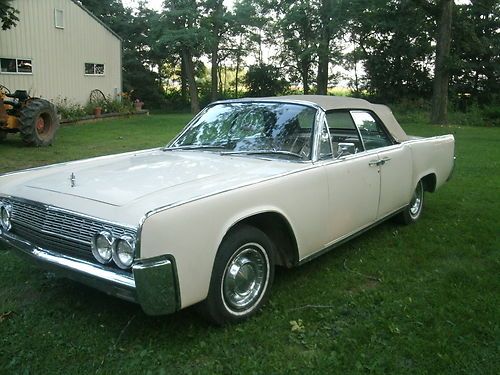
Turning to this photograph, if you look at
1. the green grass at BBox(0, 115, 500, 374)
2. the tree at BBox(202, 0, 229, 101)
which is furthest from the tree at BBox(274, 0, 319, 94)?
the green grass at BBox(0, 115, 500, 374)

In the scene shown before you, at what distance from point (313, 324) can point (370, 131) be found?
235cm

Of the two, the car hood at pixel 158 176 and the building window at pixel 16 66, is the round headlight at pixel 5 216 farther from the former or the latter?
the building window at pixel 16 66

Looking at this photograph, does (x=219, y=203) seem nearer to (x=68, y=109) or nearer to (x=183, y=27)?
(x=68, y=109)

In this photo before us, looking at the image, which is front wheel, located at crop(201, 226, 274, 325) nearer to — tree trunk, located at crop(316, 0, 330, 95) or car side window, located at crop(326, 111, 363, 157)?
car side window, located at crop(326, 111, 363, 157)

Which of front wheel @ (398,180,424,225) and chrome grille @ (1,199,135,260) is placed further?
front wheel @ (398,180,424,225)

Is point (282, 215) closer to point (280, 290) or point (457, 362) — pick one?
point (280, 290)

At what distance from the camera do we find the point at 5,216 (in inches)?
139

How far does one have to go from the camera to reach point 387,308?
3.49 meters

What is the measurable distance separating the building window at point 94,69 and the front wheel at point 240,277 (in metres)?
21.1

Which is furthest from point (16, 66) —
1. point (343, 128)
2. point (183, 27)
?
point (343, 128)

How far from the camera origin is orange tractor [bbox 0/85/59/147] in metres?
11.5

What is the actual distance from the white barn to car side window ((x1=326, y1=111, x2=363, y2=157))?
16496mm

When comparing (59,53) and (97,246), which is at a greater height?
(59,53)

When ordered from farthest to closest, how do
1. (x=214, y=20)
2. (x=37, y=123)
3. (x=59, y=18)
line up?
1. (x=214, y=20)
2. (x=59, y=18)
3. (x=37, y=123)
